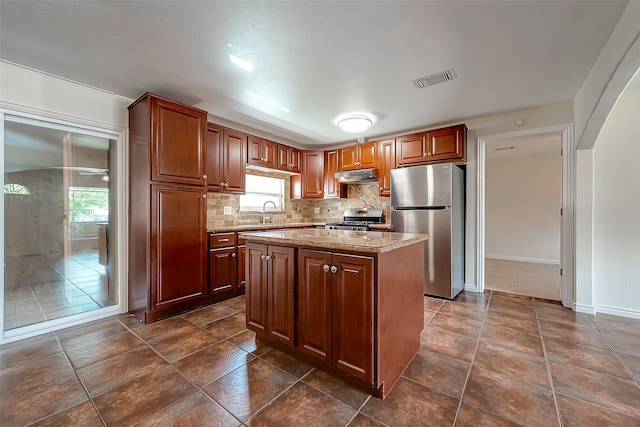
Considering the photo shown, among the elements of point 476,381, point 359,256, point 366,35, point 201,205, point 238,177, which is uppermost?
point 366,35

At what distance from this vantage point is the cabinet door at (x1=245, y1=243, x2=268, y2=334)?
6.60 ft

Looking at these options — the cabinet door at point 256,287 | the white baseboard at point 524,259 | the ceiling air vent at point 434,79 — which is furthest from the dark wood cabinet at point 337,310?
the white baseboard at point 524,259

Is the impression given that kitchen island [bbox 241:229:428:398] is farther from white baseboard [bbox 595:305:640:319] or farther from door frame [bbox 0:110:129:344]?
white baseboard [bbox 595:305:640:319]

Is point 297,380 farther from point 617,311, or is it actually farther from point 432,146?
point 617,311

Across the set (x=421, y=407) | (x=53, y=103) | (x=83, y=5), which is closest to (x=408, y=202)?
(x=421, y=407)

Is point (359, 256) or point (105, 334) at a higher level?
point (359, 256)

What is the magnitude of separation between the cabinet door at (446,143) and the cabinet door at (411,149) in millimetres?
95

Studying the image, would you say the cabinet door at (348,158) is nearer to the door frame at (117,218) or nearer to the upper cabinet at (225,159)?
the upper cabinet at (225,159)

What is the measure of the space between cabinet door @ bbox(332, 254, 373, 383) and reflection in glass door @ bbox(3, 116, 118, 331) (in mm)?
2686

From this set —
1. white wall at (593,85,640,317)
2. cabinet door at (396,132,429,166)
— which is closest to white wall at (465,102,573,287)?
white wall at (593,85,640,317)

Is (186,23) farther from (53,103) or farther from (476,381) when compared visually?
(476,381)

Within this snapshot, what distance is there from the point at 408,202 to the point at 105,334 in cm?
366

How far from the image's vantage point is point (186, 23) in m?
1.74

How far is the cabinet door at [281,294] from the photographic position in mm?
1830
